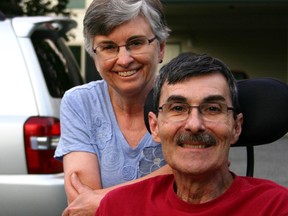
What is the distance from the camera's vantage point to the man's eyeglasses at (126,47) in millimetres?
2947

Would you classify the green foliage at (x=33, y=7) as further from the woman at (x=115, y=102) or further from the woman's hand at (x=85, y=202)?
the woman's hand at (x=85, y=202)

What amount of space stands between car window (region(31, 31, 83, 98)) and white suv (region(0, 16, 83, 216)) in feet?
0.08

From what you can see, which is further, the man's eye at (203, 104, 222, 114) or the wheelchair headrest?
the wheelchair headrest

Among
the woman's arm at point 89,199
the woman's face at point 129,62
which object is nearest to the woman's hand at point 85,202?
the woman's arm at point 89,199

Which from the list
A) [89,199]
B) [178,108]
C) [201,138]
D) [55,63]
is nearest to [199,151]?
[201,138]

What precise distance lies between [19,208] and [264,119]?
99.3 inches

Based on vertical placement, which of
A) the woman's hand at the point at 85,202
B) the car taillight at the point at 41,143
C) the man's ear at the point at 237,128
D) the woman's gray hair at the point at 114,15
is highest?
the woman's gray hair at the point at 114,15

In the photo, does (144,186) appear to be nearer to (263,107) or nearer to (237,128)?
(237,128)

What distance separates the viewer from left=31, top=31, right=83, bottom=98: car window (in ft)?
17.9

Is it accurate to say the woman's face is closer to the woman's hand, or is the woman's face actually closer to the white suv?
the woman's hand

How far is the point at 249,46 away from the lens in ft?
71.5

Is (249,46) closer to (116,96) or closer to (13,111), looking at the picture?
(13,111)

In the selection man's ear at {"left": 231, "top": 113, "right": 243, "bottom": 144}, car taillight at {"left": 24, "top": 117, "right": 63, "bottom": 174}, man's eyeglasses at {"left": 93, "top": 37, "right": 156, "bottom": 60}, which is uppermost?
man's eyeglasses at {"left": 93, "top": 37, "right": 156, "bottom": 60}

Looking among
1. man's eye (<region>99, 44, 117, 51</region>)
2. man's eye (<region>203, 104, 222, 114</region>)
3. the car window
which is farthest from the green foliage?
man's eye (<region>203, 104, 222, 114</region>)
